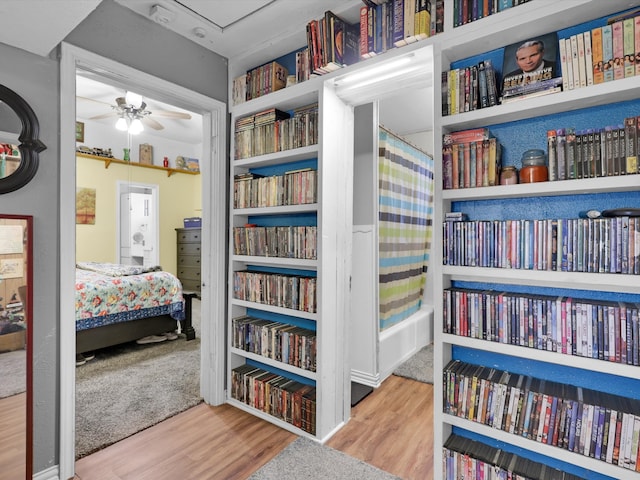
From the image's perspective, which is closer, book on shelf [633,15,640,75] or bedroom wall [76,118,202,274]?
book on shelf [633,15,640,75]

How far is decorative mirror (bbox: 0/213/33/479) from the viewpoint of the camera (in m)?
1.60

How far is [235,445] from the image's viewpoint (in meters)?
2.08

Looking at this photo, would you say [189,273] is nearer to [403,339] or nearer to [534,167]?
[403,339]

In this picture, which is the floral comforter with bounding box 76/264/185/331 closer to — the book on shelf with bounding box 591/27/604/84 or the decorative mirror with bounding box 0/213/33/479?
the decorative mirror with bounding box 0/213/33/479

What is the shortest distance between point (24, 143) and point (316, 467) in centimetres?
213

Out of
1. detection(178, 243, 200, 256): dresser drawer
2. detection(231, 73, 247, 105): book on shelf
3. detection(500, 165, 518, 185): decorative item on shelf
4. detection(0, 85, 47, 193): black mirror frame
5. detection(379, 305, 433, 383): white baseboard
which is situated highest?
A: detection(231, 73, 247, 105): book on shelf

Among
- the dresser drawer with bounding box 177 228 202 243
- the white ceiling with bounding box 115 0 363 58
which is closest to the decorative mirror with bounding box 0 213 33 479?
the white ceiling with bounding box 115 0 363 58

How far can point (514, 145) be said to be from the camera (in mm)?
1583

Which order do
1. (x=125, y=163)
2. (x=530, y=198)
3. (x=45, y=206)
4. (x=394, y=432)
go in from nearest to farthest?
(x=530, y=198)
(x=45, y=206)
(x=394, y=432)
(x=125, y=163)

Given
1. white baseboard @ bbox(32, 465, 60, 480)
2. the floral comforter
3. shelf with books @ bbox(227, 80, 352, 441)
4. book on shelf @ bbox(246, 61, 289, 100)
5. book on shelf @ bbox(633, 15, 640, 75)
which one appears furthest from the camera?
the floral comforter

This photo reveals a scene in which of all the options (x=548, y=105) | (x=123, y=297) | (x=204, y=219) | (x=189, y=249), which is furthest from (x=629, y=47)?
(x=189, y=249)

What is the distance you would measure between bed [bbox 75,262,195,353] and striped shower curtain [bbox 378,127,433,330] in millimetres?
2290

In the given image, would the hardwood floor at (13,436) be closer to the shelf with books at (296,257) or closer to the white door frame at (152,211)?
the shelf with books at (296,257)

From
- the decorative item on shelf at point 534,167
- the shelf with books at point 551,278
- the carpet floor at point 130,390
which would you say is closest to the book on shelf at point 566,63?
the decorative item on shelf at point 534,167
